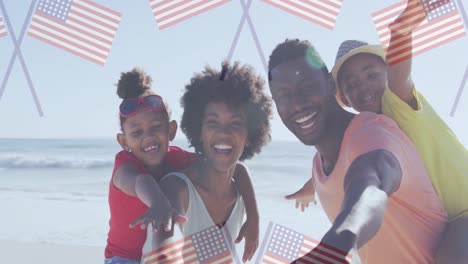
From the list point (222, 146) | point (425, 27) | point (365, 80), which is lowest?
point (222, 146)

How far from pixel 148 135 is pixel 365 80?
1215 mm

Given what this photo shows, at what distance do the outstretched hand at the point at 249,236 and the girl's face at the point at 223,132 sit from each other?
441 millimetres

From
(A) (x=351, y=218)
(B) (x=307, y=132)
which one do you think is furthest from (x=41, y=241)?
(A) (x=351, y=218)

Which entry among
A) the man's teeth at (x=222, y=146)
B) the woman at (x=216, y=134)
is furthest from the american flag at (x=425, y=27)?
the man's teeth at (x=222, y=146)

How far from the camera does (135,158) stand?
332 cm

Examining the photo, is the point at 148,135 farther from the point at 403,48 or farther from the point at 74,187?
the point at 74,187

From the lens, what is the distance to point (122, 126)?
3367 millimetres

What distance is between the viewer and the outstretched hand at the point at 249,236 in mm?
3561

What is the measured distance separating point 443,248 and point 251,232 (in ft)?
3.53

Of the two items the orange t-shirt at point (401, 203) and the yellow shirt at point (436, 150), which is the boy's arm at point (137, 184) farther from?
the yellow shirt at point (436, 150)

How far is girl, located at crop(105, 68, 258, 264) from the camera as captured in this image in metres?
3.29

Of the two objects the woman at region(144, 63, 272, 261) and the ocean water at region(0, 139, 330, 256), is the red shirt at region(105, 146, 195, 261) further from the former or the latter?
the ocean water at region(0, 139, 330, 256)

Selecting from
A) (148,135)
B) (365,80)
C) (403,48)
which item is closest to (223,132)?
(148,135)

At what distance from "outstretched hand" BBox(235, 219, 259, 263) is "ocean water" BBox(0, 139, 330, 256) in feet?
2.40
